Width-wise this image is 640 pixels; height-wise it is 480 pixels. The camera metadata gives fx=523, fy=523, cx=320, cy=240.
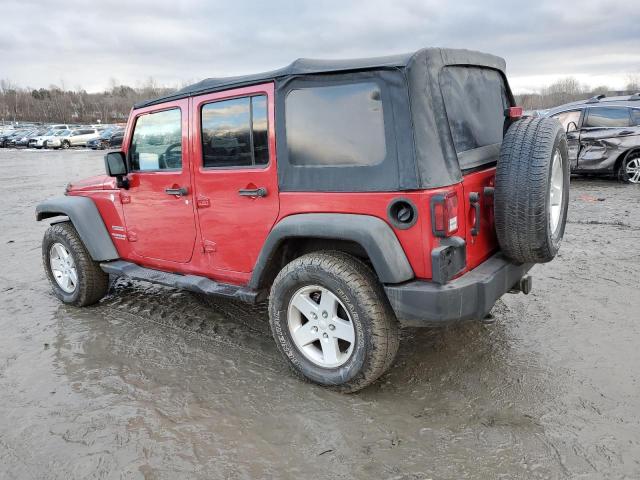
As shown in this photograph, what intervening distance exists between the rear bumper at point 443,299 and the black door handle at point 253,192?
1020 millimetres

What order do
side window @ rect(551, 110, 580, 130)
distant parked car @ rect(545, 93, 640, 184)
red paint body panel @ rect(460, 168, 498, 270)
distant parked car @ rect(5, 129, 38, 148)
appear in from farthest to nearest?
distant parked car @ rect(5, 129, 38, 148), side window @ rect(551, 110, 580, 130), distant parked car @ rect(545, 93, 640, 184), red paint body panel @ rect(460, 168, 498, 270)

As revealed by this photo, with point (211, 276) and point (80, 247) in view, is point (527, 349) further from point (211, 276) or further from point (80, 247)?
point (80, 247)

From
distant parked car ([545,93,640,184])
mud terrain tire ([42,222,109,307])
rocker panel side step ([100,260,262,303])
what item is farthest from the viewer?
distant parked car ([545,93,640,184])

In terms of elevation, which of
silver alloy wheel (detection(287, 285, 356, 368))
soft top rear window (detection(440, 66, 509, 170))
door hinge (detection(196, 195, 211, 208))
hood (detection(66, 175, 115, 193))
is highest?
soft top rear window (detection(440, 66, 509, 170))

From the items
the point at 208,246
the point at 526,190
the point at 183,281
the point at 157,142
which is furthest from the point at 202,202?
the point at 526,190

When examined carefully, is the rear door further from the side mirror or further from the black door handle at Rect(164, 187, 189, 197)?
the side mirror

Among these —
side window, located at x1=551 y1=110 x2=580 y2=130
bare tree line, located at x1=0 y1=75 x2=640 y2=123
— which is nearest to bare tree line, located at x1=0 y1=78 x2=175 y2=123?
Answer: bare tree line, located at x1=0 y1=75 x2=640 y2=123

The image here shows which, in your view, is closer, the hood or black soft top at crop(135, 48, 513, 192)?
black soft top at crop(135, 48, 513, 192)

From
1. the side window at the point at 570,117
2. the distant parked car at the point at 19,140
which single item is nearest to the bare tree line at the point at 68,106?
the distant parked car at the point at 19,140

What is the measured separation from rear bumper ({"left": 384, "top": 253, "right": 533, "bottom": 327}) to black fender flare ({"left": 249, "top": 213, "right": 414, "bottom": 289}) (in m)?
0.09

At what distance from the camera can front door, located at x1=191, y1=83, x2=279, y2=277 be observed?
3.32 meters

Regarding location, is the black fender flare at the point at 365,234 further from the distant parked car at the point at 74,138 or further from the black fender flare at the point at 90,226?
the distant parked car at the point at 74,138

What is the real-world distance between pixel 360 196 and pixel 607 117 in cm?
890

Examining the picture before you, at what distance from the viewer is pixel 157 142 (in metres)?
4.11
